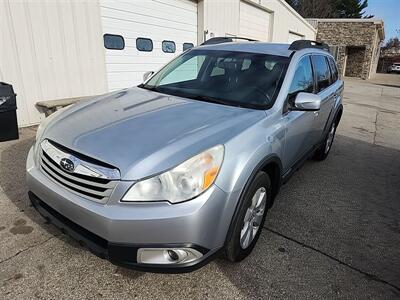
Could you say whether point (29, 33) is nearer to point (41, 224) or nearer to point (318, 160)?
point (41, 224)

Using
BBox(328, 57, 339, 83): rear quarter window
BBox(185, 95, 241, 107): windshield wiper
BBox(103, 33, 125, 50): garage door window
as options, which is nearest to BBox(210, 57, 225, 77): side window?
BBox(185, 95, 241, 107): windshield wiper

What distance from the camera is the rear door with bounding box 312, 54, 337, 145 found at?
157 inches

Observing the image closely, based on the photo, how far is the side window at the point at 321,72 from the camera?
400cm

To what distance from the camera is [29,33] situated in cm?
561

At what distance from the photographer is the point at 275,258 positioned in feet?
8.74

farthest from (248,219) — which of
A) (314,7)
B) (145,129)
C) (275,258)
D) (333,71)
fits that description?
(314,7)

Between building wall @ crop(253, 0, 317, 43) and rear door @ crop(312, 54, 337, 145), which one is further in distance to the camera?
building wall @ crop(253, 0, 317, 43)

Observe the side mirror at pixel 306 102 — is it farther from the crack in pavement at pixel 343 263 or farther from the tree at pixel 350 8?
the tree at pixel 350 8

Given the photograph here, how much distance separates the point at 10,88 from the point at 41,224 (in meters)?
2.87

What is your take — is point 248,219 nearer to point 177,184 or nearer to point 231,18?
point 177,184

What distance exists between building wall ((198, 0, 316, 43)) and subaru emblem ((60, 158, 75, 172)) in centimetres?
825

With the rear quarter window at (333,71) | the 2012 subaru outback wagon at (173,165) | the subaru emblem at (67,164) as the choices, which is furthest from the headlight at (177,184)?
the rear quarter window at (333,71)

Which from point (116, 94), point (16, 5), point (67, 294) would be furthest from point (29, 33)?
point (67, 294)

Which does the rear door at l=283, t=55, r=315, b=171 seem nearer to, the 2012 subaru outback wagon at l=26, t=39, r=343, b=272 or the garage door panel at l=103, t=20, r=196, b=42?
the 2012 subaru outback wagon at l=26, t=39, r=343, b=272
